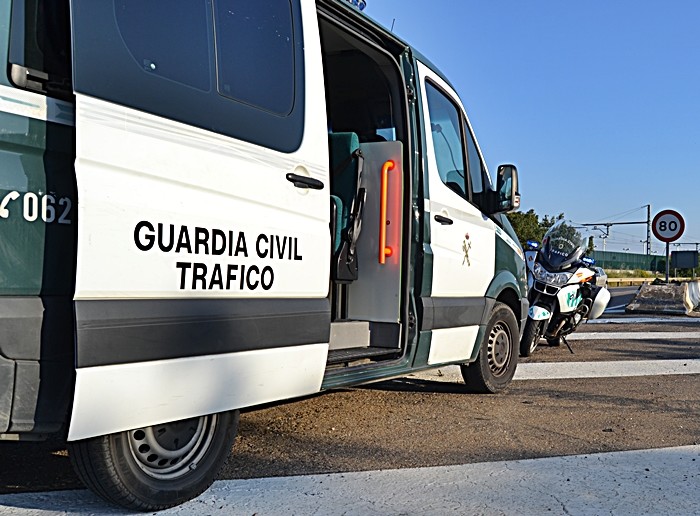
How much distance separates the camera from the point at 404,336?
450 centimetres

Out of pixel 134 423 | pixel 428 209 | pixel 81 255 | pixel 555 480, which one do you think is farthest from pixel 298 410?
pixel 81 255

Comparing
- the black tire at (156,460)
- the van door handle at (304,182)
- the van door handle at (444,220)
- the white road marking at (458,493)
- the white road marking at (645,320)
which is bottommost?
the white road marking at (458,493)

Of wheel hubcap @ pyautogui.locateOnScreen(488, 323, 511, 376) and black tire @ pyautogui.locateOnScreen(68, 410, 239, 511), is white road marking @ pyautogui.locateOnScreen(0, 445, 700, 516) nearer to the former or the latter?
black tire @ pyautogui.locateOnScreen(68, 410, 239, 511)

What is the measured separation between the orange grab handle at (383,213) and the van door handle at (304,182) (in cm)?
115

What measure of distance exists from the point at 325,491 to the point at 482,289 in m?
2.50

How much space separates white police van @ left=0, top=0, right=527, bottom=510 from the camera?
2.40m

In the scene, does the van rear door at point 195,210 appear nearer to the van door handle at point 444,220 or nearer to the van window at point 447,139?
the van door handle at point 444,220

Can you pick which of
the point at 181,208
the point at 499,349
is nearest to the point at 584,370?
the point at 499,349

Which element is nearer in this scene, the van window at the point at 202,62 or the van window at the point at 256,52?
the van window at the point at 202,62

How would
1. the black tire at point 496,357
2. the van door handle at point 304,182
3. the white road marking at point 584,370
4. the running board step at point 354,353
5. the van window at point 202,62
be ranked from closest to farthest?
1. the van window at point 202,62
2. the van door handle at point 304,182
3. the running board step at point 354,353
4. the black tire at point 496,357
5. the white road marking at point 584,370

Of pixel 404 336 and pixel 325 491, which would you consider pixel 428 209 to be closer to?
pixel 404 336

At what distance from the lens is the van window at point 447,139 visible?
16.4ft

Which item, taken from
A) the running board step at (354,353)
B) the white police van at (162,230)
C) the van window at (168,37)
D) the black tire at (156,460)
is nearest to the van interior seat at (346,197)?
the white police van at (162,230)

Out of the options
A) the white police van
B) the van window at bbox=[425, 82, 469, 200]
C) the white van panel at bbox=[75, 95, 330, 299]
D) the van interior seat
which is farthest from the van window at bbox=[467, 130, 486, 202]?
the white van panel at bbox=[75, 95, 330, 299]
